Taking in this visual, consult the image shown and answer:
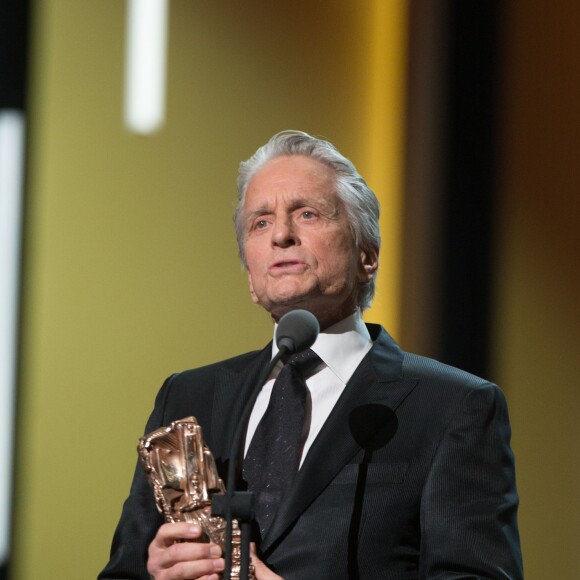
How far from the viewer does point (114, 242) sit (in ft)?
10.0

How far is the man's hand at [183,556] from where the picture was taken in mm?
1831

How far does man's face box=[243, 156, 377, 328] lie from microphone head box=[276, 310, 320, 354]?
394 mm

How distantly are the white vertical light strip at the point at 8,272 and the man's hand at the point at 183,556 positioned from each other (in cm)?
108

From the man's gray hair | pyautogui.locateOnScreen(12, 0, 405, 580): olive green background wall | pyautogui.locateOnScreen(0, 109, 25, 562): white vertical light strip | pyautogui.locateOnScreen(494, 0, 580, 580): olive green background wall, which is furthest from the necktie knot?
pyautogui.locateOnScreen(494, 0, 580, 580): olive green background wall

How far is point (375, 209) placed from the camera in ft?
7.85

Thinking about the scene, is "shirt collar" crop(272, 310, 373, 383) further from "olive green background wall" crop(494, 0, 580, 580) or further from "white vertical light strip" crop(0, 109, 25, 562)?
"olive green background wall" crop(494, 0, 580, 580)

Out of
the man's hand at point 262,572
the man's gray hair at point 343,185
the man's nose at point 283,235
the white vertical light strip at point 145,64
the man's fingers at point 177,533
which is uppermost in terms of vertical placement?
the white vertical light strip at point 145,64

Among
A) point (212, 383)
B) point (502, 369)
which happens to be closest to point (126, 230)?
point (212, 383)

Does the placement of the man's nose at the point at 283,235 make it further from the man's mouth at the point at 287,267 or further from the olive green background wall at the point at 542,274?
the olive green background wall at the point at 542,274

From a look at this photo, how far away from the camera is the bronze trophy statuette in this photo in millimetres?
1927

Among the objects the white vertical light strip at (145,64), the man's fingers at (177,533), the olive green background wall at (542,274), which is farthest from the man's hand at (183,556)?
the olive green background wall at (542,274)

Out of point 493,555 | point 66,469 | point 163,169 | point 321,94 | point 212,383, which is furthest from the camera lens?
point 321,94

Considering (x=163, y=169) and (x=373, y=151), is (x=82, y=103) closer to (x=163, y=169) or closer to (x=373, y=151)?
(x=163, y=169)

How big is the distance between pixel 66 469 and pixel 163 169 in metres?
0.94
